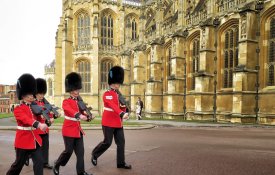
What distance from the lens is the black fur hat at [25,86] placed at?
5188 millimetres

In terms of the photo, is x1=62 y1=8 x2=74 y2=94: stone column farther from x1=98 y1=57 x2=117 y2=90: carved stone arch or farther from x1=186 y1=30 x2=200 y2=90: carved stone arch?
x1=186 y1=30 x2=200 y2=90: carved stone arch

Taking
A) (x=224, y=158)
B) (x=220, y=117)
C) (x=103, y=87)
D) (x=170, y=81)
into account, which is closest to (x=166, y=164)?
(x=224, y=158)

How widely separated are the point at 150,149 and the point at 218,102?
1480cm

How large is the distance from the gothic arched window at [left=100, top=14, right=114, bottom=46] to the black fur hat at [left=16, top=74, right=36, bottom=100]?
35.5 meters

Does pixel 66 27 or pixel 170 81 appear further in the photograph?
pixel 66 27

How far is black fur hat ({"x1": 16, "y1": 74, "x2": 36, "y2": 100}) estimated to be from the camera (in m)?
5.19

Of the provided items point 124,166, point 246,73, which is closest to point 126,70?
point 246,73

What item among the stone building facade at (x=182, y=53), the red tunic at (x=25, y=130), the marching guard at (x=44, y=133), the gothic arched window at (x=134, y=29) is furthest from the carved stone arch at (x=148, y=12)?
the red tunic at (x=25, y=130)

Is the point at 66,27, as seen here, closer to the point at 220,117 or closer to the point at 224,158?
the point at 220,117

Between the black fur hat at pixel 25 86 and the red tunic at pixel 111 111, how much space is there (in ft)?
5.86

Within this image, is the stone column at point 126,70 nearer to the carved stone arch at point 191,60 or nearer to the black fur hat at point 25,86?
the carved stone arch at point 191,60

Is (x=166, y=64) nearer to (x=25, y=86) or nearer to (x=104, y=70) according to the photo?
(x=104, y=70)

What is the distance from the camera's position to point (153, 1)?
39906mm

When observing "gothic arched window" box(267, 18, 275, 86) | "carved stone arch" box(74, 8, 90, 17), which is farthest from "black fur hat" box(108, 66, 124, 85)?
"carved stone arch" box(74, 8, 90, 17)
